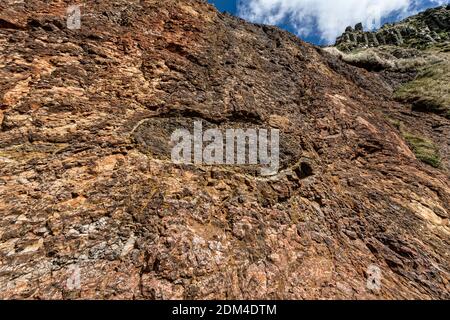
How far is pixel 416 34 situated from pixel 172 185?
70899 mm

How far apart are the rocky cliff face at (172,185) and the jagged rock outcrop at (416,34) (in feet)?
173

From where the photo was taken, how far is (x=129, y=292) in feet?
20.1

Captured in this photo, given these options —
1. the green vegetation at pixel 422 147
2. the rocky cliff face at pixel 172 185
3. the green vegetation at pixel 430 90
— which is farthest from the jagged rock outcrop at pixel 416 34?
the rocky cliff face at pixel 172 185

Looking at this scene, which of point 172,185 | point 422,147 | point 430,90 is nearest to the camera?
point 172,185

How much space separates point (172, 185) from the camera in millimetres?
8594

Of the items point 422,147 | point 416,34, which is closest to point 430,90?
point 422,147

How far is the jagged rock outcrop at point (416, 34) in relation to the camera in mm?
55094

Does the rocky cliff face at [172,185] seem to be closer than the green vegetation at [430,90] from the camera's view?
Yes

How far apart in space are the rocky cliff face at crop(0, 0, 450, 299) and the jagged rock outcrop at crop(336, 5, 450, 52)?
52579 mm

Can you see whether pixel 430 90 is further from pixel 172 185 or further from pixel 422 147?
pixel 172 185

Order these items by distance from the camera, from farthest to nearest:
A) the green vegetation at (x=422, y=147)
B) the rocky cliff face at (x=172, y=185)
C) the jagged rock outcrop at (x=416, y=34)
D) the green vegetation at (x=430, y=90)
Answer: the jagged rock outcrop at (x=416, y=34) < the green vegetation at (x=430, y=90) < the green vegetation at (x=422, y=147) < the rocky cliff face at (x=172, y=185)

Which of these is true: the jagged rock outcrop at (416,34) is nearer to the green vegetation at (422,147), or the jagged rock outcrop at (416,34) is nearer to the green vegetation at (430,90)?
the green vegetation at (430,90)

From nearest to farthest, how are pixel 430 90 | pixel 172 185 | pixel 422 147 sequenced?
pixel 172 185, pixel 422 147, pixel 430 90

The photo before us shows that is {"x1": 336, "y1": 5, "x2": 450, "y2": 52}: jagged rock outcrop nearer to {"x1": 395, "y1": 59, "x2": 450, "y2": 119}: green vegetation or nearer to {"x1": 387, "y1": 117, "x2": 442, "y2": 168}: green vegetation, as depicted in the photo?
{"x1": 395, "y1": 59, "x2": 450, "y2": 119}: green vegetation
